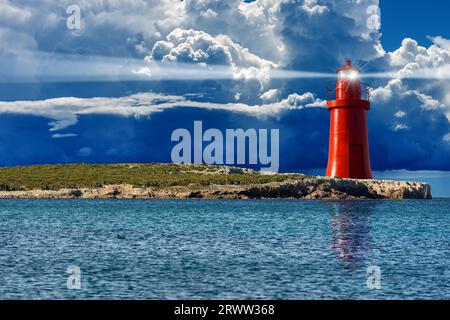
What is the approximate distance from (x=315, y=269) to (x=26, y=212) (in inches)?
1743

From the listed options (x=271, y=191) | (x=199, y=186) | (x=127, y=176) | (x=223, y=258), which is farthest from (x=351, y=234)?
(x=127, y=176)

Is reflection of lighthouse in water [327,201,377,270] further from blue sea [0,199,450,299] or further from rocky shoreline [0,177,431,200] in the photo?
rocky shoreline [0,177,431,200]

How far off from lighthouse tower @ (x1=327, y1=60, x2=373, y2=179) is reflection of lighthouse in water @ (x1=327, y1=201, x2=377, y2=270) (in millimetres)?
12770

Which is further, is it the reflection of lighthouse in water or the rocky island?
the rocky island

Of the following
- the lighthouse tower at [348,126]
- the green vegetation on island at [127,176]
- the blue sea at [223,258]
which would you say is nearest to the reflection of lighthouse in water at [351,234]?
the blue sea at [223,258]

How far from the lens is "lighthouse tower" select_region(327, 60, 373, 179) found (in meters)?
81.9

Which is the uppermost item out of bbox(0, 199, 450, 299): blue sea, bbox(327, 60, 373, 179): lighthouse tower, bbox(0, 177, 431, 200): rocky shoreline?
bbox(327, 60, 373, 179): lighthouse tower

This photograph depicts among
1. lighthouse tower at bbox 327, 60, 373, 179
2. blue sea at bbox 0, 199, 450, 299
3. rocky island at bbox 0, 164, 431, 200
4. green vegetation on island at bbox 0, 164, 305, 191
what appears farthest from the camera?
green vegetation on island at bbox 0, 164, 305, 191

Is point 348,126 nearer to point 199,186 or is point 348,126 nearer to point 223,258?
point 199,186

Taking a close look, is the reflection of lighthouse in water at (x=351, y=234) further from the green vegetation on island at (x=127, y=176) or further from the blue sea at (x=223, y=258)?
the green vegetation on island at (x=127, y=176)

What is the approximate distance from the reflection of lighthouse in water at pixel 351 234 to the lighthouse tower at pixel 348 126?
12.8 meters

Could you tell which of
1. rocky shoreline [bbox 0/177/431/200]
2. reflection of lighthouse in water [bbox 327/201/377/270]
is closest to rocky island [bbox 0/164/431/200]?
rocky shoreline [bbox 0/177/431/200]
